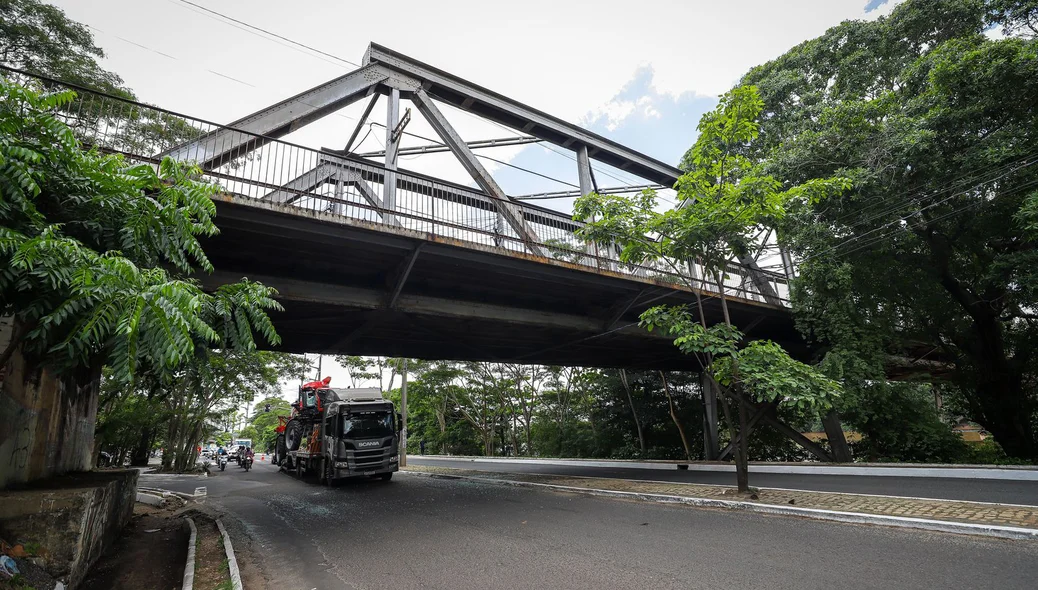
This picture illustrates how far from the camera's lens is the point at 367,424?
15.2 metres

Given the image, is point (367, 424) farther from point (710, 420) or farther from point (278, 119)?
point (710, 420)

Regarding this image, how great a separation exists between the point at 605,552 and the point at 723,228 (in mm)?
6320

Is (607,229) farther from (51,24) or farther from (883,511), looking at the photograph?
(51,24)

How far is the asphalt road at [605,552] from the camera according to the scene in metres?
4.57

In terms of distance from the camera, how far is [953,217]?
1315 cm

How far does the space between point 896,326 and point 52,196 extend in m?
21.2

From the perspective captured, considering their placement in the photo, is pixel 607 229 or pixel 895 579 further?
pixel 607 229

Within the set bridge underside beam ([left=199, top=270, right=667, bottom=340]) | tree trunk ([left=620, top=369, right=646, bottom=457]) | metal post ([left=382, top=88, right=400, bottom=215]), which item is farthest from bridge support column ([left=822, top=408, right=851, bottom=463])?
metal post ([left=382, top=88, right=400, bottom=215])

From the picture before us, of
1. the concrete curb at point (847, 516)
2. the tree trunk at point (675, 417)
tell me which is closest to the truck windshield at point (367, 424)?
the concrete curb at point (847, 516)

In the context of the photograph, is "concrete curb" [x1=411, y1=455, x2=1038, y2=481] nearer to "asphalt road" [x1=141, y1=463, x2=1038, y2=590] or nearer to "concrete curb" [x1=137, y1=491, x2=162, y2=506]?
"asphalt road" [x1=141, y1=463, x2=1038, y2=590]

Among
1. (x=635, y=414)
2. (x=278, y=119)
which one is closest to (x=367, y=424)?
(x=278, y=119)

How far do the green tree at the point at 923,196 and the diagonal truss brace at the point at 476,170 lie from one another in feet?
21.5

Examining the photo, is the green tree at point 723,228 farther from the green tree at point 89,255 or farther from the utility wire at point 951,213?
the green tree at point 89,255

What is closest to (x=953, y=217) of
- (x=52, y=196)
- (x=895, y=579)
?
(x=895, y=579)
